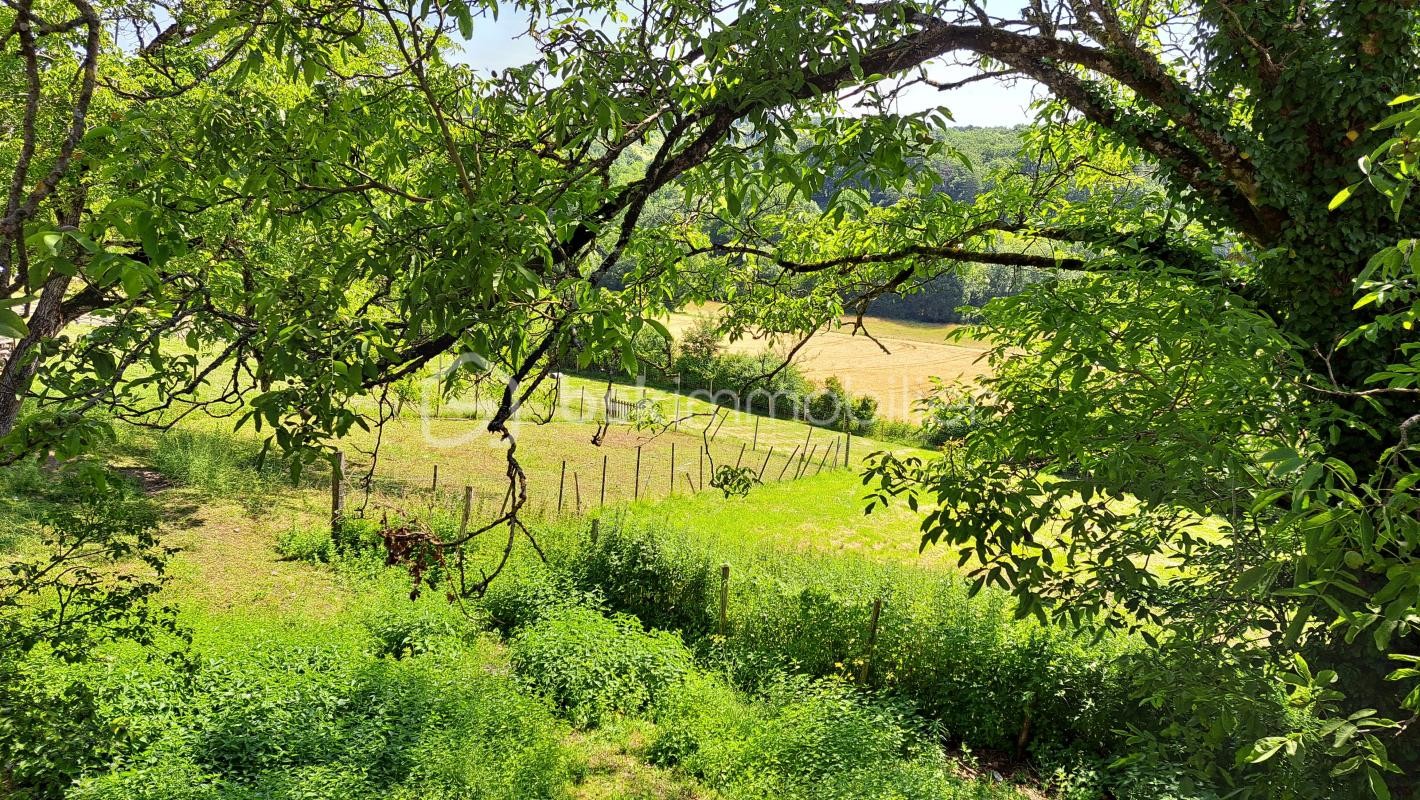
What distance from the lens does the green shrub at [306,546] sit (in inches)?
389

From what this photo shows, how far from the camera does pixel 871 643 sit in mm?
8047

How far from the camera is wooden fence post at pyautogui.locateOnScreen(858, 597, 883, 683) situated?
788 cm

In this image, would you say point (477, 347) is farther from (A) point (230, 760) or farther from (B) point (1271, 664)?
(A) point (230, 760)

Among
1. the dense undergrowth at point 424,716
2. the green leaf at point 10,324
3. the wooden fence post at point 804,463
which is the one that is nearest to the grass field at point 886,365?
the wooden fence post at point 804,463

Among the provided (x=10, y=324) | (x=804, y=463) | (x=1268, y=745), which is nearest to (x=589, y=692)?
(x=1268, y=745)

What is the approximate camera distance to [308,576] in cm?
938

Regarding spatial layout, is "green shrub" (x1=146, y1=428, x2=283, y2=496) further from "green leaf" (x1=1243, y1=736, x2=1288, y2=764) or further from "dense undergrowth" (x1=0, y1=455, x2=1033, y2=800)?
"green leaf" (x1=1243, y1=736, x2=1288, y2=764)

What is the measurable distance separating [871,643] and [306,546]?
7.63 meters

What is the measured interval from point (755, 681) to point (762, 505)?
8.30 meters

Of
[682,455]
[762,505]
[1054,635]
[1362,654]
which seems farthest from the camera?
[682,455]

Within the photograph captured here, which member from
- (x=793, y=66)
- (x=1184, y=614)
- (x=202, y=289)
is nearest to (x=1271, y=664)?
(x=1184, y=614)

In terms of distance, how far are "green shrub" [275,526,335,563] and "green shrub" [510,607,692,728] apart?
3.56 metres

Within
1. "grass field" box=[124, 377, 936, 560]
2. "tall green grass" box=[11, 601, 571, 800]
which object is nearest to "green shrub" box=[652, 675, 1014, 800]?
"tall green grass" box=[11, 601, 571, 800]

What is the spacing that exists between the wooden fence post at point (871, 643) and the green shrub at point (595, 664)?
6.26 ft
